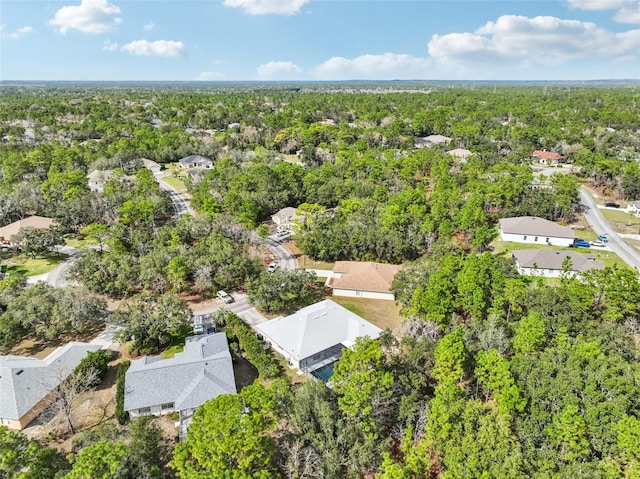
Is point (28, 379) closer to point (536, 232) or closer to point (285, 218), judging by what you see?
point (285, 218)

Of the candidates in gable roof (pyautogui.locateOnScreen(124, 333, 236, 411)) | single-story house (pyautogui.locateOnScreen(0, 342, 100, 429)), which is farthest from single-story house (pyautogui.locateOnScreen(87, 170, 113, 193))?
gable roof (pyautogui.locateOnScreen(124, 333, 236, 411))

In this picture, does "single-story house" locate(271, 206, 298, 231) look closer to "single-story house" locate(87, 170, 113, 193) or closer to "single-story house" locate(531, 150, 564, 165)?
"single-story house" locate(87, 170, 113, 193)

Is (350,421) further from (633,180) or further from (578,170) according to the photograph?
(578,170)

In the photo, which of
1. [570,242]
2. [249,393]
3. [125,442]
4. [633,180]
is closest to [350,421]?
[249,393]

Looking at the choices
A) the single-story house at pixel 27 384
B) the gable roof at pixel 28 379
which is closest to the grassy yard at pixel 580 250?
the gable roof at pixel 28 379

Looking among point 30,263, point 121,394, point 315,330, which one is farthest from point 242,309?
point 30,263
